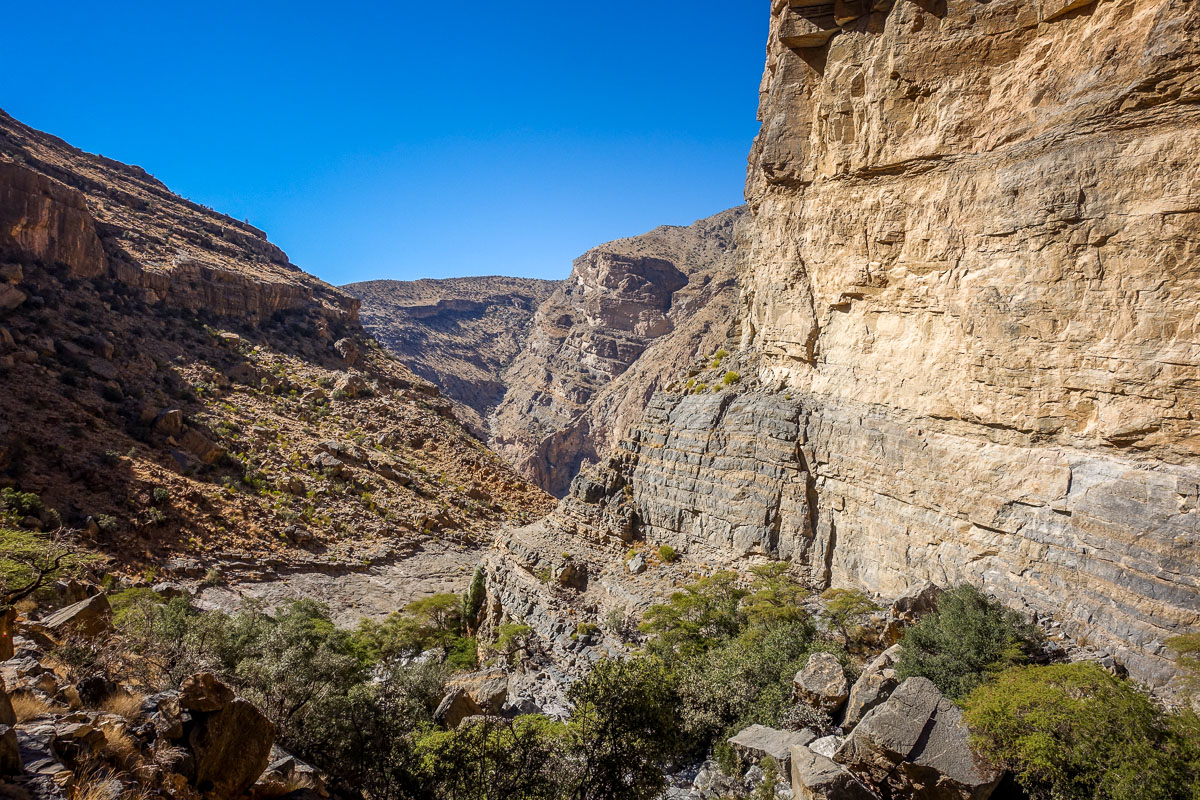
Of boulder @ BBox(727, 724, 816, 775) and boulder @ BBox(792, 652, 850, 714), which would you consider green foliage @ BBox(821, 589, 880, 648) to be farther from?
boulder @ BBox(727, 724, 816, 775)

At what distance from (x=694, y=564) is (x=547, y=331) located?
95.9 m

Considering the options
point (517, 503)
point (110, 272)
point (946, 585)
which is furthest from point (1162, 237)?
point (110, 272)

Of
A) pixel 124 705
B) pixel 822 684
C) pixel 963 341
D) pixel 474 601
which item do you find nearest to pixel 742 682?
pixel 822 684

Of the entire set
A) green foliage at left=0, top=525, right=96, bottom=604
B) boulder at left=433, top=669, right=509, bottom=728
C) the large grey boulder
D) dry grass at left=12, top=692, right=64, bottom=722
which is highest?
green foliage at left=0, top=525, right=96, bottom=604

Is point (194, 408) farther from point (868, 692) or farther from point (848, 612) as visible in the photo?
point (868, 692)

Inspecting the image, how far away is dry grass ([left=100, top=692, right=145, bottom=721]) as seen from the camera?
7.87 metres

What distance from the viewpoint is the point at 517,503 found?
45594 millimetres

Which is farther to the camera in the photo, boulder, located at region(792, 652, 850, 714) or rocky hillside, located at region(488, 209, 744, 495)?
rocky hillside, located at region(488, 209, 744, 495)

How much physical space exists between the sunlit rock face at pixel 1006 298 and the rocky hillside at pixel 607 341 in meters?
56.5

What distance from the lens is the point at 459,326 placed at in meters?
125

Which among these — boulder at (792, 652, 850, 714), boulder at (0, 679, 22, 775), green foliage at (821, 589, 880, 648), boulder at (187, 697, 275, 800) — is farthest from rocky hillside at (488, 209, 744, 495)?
boulder at (0, 679, 22, 775)

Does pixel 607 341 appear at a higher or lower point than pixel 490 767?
higher

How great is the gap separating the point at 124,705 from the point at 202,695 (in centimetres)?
143

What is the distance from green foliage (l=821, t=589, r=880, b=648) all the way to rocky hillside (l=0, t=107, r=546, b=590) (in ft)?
83.5
